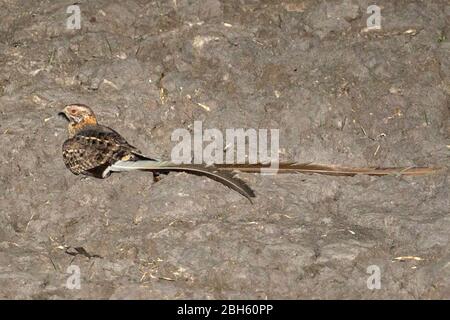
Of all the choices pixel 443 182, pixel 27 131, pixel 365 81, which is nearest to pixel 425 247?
pixel 443 182

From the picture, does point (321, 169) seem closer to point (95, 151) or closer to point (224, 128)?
point (224, 128)

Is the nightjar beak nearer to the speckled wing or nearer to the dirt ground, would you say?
the dirt ground

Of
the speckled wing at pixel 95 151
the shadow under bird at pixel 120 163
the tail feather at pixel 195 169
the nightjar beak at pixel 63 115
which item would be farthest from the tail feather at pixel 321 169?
the nightjar beak at pixel 63 115

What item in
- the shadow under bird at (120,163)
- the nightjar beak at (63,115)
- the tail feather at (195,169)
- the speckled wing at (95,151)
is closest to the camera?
the tail feather at (195,169)

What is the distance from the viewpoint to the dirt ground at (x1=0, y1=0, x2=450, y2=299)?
5.79 meters

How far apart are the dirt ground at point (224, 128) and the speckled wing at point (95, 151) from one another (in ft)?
0.48

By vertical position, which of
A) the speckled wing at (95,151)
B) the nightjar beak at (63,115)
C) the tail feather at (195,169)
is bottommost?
the tail feather at (195,169)

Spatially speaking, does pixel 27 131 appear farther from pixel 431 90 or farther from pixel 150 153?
pixel 431 90

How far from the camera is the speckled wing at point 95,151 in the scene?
6.87m

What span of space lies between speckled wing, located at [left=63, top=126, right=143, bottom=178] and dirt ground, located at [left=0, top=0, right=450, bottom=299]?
5.8 inches

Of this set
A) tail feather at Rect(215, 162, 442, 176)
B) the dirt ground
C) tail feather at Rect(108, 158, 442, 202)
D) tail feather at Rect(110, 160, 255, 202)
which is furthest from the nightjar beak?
tail feather at Rect(215, 162, 442, 176)

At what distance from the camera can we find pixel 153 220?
20.8 ft

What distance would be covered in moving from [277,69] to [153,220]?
234 centimetres

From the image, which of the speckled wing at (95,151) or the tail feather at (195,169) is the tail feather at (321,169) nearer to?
the tail feather at (195,169)
